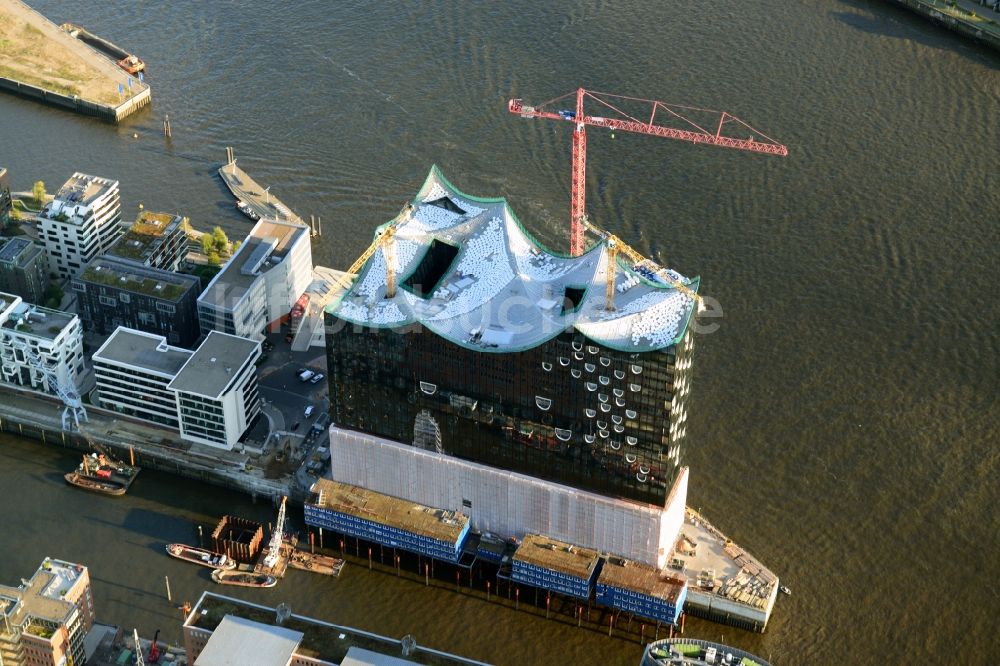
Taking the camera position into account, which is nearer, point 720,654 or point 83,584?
point 720,654

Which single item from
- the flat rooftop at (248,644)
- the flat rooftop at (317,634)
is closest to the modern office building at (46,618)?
the flat rooftop at (317,634)

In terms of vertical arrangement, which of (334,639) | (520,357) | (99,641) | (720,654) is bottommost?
(99,641)

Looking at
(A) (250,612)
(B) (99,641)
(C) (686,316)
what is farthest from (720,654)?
(B) (99,641)

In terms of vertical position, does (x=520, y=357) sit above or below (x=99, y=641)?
above

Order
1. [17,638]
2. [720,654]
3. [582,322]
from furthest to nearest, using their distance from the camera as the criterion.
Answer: [582,322] < [17,638] < [720,654]

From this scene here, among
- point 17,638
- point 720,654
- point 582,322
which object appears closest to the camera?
point 720,654

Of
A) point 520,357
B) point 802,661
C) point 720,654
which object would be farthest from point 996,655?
point 520,357

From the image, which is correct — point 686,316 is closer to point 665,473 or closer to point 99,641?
point 665,473
